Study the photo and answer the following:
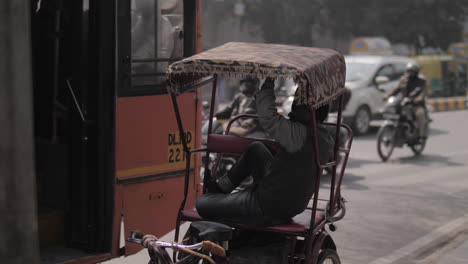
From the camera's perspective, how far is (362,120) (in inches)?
622

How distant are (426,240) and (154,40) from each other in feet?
10.5

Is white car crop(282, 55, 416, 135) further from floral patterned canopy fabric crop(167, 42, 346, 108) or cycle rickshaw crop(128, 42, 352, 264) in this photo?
floral patterned canopy fabric crop(167, 42, 346, 108)

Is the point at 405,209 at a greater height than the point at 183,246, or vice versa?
the point at 183,246

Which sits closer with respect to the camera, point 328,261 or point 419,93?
point 328,261

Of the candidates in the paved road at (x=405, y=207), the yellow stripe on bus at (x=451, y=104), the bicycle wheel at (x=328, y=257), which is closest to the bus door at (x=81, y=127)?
the bicycle wheel at (x=328, y=257)

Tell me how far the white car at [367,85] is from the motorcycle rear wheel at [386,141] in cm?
273

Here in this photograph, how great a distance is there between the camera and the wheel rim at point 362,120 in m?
15.7

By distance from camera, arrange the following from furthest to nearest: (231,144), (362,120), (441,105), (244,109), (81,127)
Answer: (441,105) → (362,120) → (244,109) → (81,127) → (231,144)

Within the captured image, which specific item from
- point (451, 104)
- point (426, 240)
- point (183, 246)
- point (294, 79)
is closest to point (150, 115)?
point (294, 79)

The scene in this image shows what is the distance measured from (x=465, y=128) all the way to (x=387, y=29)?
14677 millimetres

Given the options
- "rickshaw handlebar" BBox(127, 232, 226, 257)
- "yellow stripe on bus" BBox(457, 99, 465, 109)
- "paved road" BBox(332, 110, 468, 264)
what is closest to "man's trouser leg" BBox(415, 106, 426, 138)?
"paved road" BBox(332, 110, 468, 264)

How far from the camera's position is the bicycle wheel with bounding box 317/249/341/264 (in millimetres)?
4883

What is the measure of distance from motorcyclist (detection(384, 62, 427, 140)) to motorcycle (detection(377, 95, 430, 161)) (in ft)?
0.22

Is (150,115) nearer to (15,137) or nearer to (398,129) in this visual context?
(15,137)
